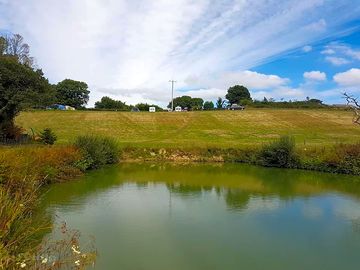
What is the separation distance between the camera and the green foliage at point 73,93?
348 feet

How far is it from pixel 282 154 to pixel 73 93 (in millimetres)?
85661

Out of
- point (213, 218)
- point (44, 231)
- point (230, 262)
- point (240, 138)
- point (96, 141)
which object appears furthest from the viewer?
point (240, 138)

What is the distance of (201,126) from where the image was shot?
5481cm

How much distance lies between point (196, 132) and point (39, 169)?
3136cm

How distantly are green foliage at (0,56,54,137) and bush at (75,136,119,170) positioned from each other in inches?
183

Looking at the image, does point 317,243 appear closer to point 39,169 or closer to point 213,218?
point 213,218

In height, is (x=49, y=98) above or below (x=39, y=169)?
above

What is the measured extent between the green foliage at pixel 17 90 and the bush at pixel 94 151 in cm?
464

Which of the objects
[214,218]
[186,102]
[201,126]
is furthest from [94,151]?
[186,102]

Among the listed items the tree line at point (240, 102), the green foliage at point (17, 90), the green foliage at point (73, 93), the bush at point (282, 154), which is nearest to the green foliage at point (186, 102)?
the tree line at point (240, 102)

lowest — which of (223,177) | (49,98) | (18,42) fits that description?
(223,177)

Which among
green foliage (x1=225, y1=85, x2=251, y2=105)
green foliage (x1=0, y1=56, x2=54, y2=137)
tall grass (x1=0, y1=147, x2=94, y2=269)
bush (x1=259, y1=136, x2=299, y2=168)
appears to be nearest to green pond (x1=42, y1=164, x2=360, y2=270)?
tall grass (x1=0, y1=147, x2=94, y2=269)

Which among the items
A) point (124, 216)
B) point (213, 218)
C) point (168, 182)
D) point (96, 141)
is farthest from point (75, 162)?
point (213, 218)

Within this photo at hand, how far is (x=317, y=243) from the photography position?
1305 centimetres
